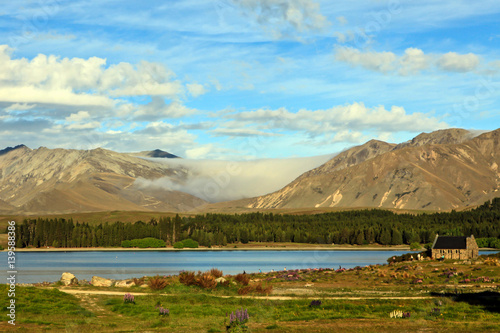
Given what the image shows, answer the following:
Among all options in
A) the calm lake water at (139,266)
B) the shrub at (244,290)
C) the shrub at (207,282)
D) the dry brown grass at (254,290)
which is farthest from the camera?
the calm lake water at (139,266)

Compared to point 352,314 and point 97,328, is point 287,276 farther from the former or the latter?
point 97,328

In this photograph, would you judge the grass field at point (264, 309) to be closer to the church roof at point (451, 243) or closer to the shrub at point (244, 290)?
the shrub at point (244, 290)

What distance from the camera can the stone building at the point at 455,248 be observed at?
93.9m

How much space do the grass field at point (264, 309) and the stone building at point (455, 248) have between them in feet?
116

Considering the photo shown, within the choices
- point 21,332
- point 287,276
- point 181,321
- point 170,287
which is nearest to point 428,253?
point 287,276

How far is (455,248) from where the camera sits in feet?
311

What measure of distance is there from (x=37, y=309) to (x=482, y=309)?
1122 inches

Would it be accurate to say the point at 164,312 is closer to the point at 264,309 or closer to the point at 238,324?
the point at 264,309

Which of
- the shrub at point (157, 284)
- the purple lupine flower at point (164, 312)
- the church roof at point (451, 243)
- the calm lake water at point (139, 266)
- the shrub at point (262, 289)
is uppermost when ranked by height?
the church roof at point (451, 243)

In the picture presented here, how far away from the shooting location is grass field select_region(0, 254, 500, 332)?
32.9 metres

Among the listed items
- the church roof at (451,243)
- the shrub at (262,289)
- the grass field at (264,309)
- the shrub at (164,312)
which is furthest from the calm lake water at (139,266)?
the shrub at (164,312)

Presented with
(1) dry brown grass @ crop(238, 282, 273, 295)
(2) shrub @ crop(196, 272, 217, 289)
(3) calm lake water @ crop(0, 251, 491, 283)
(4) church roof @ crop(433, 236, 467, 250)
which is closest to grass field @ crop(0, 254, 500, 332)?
(1) dry brown grass @ crop(238, 282, 273, 295)

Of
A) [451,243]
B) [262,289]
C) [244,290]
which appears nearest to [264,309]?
[244,290]

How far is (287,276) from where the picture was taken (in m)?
71.1
